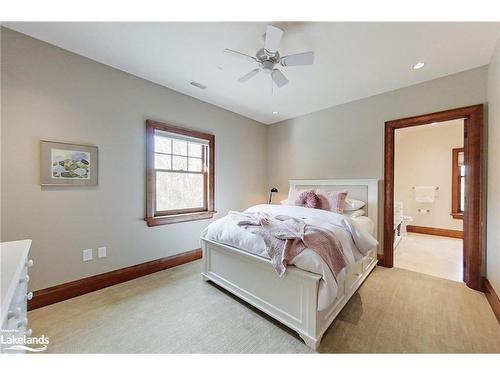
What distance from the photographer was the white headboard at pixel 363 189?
3.11m

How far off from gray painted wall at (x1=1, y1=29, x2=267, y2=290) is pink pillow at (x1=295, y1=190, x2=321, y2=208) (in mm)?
1824

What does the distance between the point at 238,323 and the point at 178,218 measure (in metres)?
1.80

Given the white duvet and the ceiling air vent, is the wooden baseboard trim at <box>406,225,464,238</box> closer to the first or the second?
the white duvet

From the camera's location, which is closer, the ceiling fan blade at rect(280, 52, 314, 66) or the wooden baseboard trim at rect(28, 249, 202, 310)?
the ceiling fan blade at rect(280, 52, 314, 66)

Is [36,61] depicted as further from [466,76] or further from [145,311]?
[466,76]

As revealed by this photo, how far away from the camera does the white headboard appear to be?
Result: 3.11 m

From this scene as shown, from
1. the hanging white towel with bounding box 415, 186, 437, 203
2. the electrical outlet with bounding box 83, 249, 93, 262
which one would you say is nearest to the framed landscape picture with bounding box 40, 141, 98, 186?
the electrical outlet with bounding box 83, 249, 93, 262

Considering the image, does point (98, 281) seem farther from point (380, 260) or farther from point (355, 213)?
point (380, 260)

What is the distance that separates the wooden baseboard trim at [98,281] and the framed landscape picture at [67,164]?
1.08 metres

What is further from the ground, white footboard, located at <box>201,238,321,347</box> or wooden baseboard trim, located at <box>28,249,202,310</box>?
white footboard, located at <box>201,238,321,347</box>

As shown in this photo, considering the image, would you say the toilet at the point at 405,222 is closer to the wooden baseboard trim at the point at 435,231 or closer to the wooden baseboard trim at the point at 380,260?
the wooden baseboard trim at the point at 435,231

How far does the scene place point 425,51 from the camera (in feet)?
6.98

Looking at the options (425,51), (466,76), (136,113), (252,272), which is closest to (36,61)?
(136,113)

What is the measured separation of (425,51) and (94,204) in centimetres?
398
